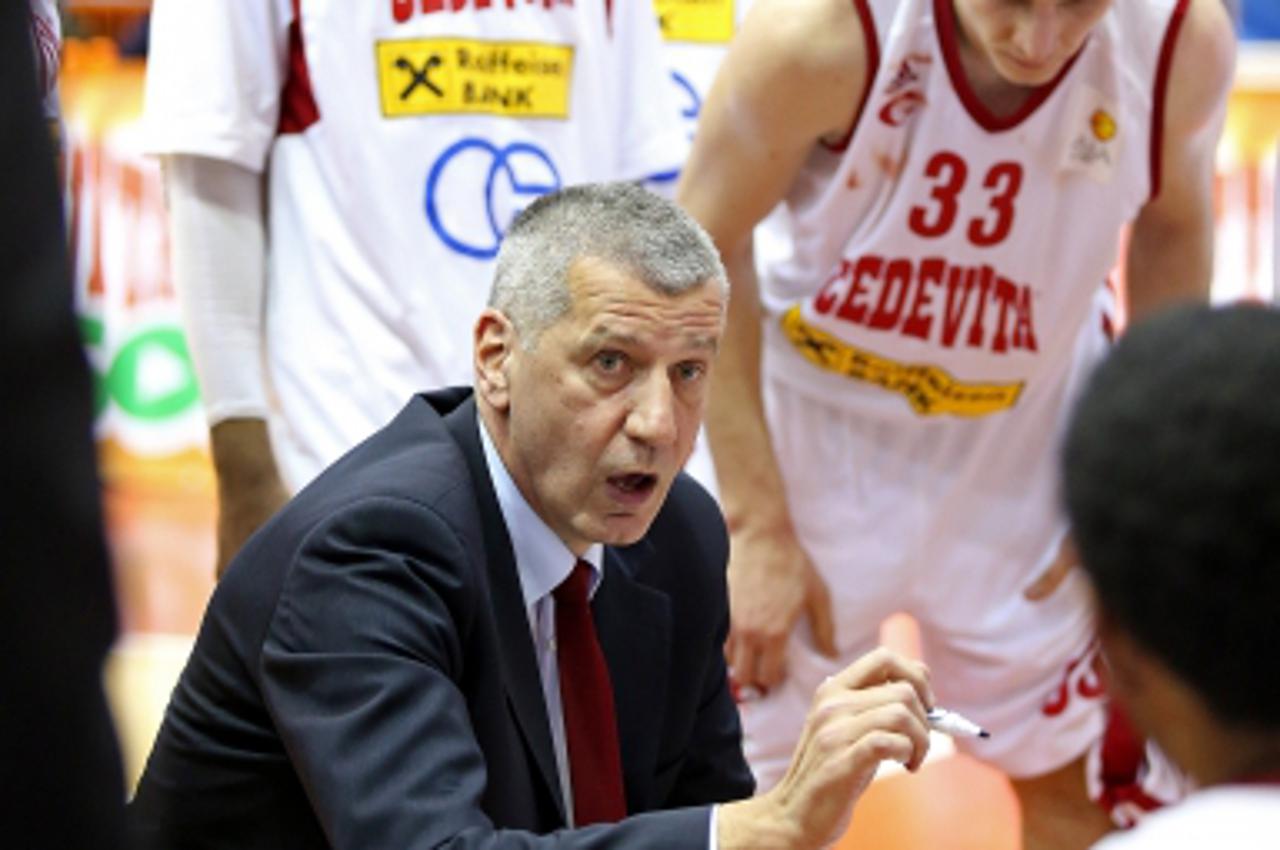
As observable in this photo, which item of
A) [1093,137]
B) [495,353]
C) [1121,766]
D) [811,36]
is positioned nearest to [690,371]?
[495,353]

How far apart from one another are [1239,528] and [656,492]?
1.20 metres

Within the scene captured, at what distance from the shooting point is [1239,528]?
4.81ft

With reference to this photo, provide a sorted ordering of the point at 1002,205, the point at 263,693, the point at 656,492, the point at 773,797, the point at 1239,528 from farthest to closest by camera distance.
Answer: the point at 1002,205, the point at 656,492, the point at 263,693, the point at 773,797, the point at 1239,528

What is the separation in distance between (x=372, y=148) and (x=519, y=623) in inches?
51.4

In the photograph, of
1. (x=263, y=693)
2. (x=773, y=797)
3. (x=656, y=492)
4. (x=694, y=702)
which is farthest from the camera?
(x=694, y=702)

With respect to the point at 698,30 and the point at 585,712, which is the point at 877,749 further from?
the point at 698,30

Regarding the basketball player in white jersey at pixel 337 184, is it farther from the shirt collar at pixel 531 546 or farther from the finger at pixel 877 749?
the finger at pixel 877 749

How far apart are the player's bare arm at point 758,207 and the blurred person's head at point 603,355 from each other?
88 centimetres

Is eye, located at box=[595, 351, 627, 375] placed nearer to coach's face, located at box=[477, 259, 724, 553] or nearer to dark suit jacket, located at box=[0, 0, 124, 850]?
coach's face, located at box=[477, 259, 724, 553]

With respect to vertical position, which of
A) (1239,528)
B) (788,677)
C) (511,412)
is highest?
(1239,528)

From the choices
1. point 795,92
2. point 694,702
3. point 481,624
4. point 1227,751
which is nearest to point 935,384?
point 795,92

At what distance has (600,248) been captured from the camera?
2619mm

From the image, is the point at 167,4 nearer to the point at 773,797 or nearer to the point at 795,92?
the point at 795,92

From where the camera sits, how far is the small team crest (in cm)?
367
